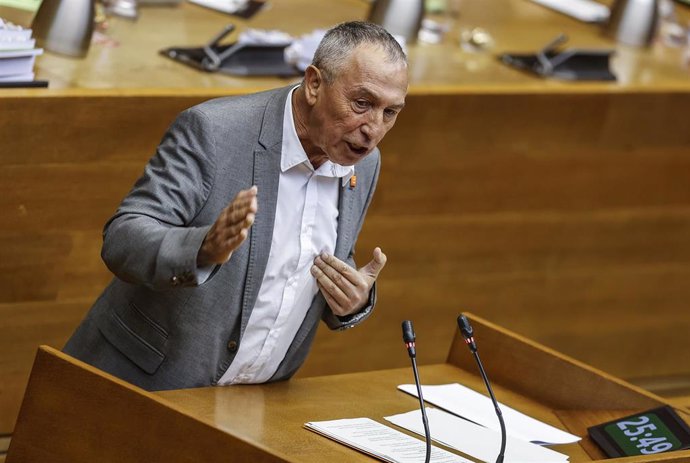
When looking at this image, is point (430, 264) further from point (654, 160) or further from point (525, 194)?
point (654, 160)

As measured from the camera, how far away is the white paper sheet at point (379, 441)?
2.07 meters

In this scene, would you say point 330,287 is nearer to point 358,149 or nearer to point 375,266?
point 375,266

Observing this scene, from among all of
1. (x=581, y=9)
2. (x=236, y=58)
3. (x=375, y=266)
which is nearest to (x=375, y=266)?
(x=375, y=266)

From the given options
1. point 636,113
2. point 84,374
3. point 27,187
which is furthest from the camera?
point 636,113

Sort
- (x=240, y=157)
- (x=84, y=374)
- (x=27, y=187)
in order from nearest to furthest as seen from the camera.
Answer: (x=84, y=374), (x=240, y=157), (x=27, y=187)

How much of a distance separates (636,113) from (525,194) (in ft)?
1.52

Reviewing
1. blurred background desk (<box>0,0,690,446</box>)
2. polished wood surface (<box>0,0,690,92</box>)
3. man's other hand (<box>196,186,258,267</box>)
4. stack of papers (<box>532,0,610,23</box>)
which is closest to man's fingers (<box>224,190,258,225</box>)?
man's other hand (<box>196,186,258,267</box>)

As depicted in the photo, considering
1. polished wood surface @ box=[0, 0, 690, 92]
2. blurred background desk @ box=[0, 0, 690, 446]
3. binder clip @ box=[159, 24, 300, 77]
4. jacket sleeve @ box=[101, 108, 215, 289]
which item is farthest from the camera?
binder clip @ box=[159, 24, 300, 77]

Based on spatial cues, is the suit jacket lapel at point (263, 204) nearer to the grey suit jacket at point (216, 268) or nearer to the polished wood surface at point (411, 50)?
the grey suit jacket at point (216, 268)

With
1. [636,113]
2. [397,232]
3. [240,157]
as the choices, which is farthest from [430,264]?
[240,157]

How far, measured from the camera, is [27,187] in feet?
10.2

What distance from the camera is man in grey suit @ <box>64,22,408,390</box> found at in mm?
2133

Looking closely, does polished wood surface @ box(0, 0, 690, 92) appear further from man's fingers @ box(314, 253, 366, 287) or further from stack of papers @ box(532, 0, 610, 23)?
man's fingers @ box(314, 253, 366, 287)

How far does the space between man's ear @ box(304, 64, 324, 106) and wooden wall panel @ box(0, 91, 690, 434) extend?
3.55ft
